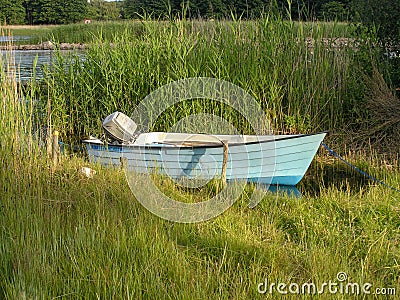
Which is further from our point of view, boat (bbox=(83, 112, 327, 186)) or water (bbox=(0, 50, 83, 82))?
boat (bbox=(83, 112, 327, 186))

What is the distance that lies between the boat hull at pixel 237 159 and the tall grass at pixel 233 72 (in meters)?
1.06

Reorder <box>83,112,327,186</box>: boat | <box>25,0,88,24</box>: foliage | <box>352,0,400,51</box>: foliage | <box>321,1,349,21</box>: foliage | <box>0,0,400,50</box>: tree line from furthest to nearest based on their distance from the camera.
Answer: <box>25,0,88,24</box>: foliage, <box>321,1,349,21</box>: foliage, <box>0,0,400,50</box>: tree line, <box>352,0,400,51</box>: foliage, <box>83,112,327,186</box>: boat

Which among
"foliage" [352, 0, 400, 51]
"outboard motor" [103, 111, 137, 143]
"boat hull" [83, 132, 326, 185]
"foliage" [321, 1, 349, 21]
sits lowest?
"boat hull" [83, 132, 326, 185]

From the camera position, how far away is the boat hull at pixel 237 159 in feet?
17.7

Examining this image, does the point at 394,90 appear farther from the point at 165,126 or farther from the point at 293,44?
the point at 165,126

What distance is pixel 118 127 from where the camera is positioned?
19.1 feet

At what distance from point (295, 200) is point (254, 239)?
3.71ft

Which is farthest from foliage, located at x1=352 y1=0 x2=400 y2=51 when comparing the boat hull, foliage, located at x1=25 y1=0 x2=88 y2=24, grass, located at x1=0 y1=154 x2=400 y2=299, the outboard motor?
foliage, located at x1=25 y1=0 x2=88 y2=24

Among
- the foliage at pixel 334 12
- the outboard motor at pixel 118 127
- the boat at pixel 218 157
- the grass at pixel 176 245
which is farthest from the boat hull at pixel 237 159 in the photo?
the foliage at pixel 334 12

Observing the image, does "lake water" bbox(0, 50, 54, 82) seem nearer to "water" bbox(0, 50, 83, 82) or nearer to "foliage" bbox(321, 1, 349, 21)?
"water" bbox(0, 50, 83, 82)

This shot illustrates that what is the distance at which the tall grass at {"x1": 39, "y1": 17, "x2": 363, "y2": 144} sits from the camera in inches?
259

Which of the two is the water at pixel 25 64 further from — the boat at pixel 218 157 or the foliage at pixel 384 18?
the foliage at pixel 384 18

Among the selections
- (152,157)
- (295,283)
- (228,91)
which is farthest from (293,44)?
(295,283)

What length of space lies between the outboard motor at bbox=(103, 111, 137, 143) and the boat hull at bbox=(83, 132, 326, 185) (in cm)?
15
